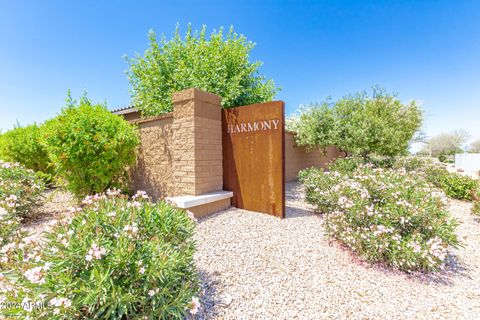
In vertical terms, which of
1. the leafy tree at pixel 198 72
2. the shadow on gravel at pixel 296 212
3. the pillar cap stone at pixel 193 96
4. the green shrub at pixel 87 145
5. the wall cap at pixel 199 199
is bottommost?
the shadow on gravel at pixel 296 212

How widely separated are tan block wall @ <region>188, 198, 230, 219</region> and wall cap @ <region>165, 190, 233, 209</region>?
111 mm

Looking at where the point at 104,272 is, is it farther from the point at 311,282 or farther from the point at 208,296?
the point at 311,282

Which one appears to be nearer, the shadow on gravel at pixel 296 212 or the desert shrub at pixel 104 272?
the desert shrub at pixel 104 272

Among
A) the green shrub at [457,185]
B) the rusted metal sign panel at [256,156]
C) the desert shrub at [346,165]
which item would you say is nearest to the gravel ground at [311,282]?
the rusted metal sign panel at [256,156]

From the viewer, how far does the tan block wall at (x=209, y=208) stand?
4.56 metres

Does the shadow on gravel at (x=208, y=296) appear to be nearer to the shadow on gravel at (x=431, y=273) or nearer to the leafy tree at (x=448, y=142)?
the shadow on gravel at (x=431, y=273)

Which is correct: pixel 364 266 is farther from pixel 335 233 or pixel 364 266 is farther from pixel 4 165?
pixel 4 165

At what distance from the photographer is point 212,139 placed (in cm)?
523

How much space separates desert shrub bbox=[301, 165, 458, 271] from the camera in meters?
3.07

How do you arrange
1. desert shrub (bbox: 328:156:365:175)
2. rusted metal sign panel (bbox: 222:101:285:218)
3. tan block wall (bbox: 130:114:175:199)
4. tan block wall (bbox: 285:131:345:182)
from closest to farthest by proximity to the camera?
1. rusted metal sign panel (bbox: 222:101:285:218)
2. tan block wall (bbox: 130:114:175:199)
3. desert shrub (bbox: 328:156:365:175)
4. tan block wall (bbox: 285:131:345:182)

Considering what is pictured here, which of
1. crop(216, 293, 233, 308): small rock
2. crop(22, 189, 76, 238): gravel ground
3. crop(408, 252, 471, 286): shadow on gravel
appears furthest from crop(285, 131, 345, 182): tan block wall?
crop(22, 189, 76, 238): gravel ground

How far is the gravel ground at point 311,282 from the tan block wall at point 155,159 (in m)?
2.12

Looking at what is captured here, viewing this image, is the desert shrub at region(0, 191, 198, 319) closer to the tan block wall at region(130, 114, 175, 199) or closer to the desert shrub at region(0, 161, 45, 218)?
the tan block wall at region(130, 114, 175, 199)

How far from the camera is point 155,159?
19.0ft
